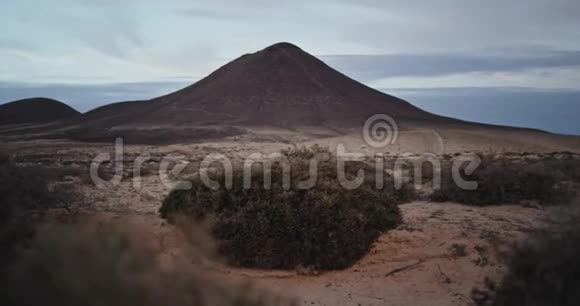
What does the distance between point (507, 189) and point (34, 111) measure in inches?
2357

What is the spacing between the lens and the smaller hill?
183 feet

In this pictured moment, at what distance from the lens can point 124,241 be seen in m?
2.64

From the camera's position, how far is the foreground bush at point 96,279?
220 centimetres

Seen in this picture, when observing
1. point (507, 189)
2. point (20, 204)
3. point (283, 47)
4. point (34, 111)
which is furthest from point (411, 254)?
point (34, 111)

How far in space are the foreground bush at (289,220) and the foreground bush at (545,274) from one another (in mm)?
3263

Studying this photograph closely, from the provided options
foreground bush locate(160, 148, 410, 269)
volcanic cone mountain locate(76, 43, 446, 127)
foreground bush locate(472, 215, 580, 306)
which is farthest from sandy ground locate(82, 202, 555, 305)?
volcanic cone mountain locate(76, 43, 446, 127)

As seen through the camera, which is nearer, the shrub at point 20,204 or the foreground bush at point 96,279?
the foreground bush at point 96,279

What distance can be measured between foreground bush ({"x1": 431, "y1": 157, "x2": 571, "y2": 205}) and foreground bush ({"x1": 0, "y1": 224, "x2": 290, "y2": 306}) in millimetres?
8335

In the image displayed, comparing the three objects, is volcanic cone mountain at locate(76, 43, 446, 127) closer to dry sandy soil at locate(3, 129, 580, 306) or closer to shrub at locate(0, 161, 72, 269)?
dry sandy soil at locate(3, 129, 580, 306)

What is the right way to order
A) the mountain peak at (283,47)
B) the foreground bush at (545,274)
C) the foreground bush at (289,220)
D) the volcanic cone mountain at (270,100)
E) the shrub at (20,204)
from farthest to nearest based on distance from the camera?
the mountain peak at (283,47) → the volcanic cone mountain at (270,100) → the foreground bush at (289,220) → the shrub at (20,204) → the foreground bush at (545,274)

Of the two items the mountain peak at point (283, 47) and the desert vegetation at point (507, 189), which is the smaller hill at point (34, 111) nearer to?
the mountain peak at point (283, 47)

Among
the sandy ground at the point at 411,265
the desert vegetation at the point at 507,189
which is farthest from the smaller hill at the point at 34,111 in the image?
the sandy ground at the point at 411,265

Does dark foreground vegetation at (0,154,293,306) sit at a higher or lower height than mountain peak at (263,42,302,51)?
lower

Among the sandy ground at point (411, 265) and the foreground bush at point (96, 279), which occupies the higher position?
the foreground bush at point (96, 279)
